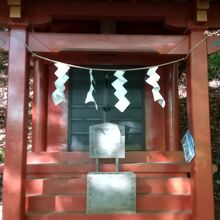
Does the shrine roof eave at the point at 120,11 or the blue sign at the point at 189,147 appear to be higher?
the shrine roof eave at the point at 120,11

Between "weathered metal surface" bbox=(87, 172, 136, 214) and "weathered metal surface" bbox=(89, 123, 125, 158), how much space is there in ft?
1.49

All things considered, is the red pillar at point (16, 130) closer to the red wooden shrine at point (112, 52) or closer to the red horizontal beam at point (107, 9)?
the red wooden shrine at point (112, 52)

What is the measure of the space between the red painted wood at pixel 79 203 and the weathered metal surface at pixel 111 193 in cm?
14

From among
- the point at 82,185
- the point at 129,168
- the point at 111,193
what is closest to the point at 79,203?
the point at 82,185

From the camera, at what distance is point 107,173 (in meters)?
4.57

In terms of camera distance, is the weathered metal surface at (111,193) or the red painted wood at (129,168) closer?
the weathered metal surface at (111,193)

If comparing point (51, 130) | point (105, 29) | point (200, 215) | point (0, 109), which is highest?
point (105, 29)

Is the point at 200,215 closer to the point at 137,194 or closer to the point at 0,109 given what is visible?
the point at 137,194

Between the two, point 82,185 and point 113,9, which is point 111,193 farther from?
point 113,9

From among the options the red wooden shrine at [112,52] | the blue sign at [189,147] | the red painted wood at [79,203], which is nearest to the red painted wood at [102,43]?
the red wooden shrine at [112,52]

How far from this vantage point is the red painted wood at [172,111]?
5.82 metres

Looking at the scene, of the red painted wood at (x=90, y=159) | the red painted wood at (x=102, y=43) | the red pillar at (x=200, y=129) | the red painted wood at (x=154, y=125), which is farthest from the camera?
the red painted wood at (x=154, y=125)

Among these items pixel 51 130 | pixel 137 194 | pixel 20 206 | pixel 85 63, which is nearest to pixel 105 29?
pixel 85 63

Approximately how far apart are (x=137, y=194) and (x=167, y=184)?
478 mm
